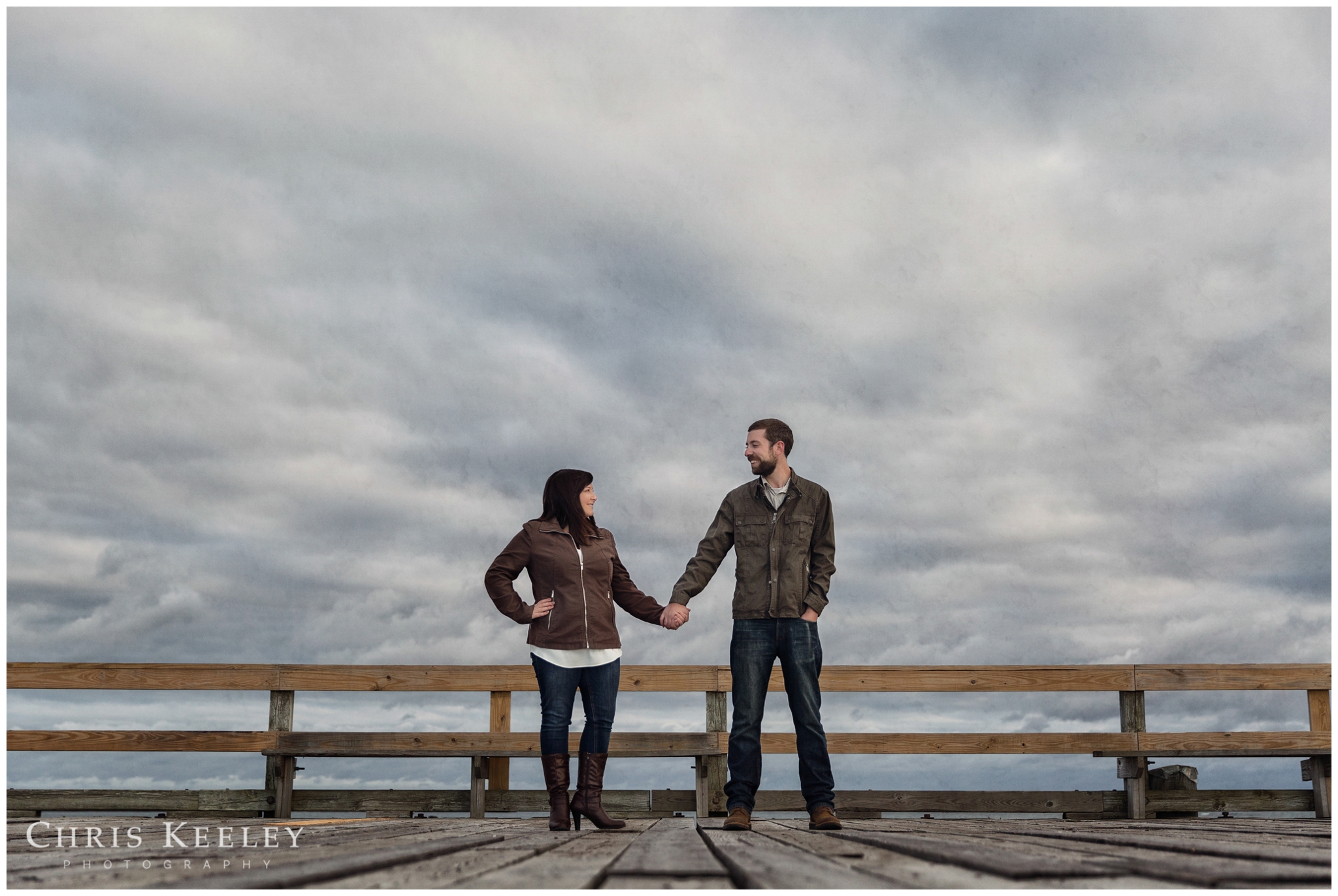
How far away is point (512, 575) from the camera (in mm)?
5141

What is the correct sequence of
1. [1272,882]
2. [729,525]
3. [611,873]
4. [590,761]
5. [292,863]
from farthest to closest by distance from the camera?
1. [729,525]
2. [590,761]
3. [292,863]
4. [611,873]
5. [1272,882]

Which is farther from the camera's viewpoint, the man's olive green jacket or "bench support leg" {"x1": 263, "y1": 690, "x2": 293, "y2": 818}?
"bench support leg" {"x1": 263, "y1": 690, "x2": 293, "y2": 818}

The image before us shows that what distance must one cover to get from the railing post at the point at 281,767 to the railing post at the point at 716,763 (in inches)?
115

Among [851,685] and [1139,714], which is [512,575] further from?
[1139,714]

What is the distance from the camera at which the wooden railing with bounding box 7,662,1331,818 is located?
654 centimetres

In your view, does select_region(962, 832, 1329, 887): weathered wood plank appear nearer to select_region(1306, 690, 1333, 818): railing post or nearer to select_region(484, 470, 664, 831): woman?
select_region(484, 470, 664, 831): woman

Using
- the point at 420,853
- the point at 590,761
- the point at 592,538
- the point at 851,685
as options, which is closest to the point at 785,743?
the point at 851,685

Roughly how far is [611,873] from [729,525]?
3.32 m

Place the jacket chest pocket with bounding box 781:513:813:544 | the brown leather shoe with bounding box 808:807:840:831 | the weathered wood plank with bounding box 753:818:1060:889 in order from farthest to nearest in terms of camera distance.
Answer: the jacket chest pocket with bounding box 781:513:813:544 → the brown leather shoe with bounding box 808:807:840:831 → the weathered wood plank with bounding box 753:818:1060:889

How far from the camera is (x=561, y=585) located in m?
5.04

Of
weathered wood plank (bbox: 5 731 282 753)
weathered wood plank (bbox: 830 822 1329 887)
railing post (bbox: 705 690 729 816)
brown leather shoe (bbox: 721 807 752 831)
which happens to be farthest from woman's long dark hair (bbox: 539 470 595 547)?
weathered wood plank (bbox: 5 731 282 753)

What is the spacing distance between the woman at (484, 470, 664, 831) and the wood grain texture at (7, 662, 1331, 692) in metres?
1.75

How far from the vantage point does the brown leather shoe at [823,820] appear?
15.1 feet

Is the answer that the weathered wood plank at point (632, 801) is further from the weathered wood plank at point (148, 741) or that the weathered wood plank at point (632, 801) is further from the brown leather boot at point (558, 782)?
the brown leather boot at point (558, 782)
